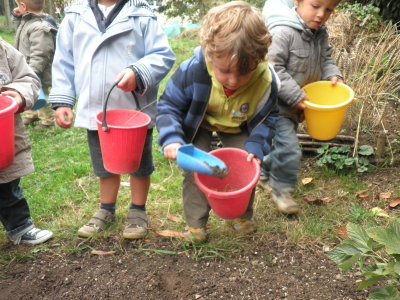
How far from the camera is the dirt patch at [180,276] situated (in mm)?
1974

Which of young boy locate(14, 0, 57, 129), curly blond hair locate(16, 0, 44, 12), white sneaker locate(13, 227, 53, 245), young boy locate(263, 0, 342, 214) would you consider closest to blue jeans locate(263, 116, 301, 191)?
young boy locate(263, 0, 342, 214)

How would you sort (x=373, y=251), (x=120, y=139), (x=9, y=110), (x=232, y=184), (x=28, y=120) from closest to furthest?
(x=373, y=251), (x=9, y=110), (x=120, y=139), (x=232, y=184), (x=28, y=120)

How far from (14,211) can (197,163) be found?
51.6 inches

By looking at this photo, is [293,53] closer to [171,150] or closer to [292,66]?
[292,66]

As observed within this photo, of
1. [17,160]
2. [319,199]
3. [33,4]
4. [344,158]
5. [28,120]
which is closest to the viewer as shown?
[17,160]

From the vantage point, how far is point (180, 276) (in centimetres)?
210

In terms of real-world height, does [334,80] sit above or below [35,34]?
above

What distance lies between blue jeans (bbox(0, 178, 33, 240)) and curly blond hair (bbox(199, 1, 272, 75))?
52.9 inches

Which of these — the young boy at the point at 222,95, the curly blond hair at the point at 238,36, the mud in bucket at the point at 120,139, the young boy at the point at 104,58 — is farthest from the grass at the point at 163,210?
the curly blond hair at the point at 238,36

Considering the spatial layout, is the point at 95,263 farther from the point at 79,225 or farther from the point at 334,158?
the point at 334,158

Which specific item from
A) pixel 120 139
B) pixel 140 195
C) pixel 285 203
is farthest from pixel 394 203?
pixel 120 139

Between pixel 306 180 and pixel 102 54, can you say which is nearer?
pixel 102 54

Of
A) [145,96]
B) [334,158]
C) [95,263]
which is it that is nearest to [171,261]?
[95,263]

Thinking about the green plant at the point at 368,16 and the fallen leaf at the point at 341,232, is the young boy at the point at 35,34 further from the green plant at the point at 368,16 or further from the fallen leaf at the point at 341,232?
the green plant at the point at 368,16
